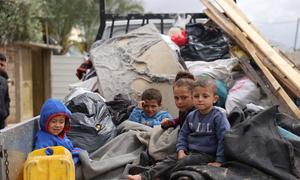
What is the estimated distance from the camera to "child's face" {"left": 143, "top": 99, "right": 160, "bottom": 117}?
4336 millimetres

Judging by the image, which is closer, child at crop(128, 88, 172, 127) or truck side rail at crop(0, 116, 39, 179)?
truck side rail at crop(0, 116, 39, 179)

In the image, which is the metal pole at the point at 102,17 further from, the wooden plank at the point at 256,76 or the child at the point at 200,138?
the child at the point at 200,138

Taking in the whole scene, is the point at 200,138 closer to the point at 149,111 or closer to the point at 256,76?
the point at 149,111

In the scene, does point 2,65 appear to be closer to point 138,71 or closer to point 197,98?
point 138,71

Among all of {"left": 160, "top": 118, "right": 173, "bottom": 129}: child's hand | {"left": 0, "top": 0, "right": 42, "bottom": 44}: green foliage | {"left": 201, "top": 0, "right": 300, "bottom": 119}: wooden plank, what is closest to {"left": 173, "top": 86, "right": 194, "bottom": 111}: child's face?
{"left": 160, "top": 118, "right": 173, "bottom": 129}: child's hand

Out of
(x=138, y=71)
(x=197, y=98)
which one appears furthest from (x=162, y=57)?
(x=197, y=98)

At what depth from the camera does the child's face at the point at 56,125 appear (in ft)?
11.1

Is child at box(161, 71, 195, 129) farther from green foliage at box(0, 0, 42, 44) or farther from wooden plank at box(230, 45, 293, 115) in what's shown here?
green foliage at box(0, 0, 42, 44)

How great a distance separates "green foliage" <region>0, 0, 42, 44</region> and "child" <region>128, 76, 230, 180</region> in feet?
37.5

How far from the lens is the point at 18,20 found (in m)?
14.0

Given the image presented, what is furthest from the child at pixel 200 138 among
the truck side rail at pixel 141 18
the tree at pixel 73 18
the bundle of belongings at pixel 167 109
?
the tree at pixel 73 18

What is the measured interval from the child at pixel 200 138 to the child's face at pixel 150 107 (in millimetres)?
1081

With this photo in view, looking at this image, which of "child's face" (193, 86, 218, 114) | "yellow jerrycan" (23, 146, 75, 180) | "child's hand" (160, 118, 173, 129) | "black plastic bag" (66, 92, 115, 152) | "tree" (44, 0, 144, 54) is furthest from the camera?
"tree" (44, 0, 144, 54)

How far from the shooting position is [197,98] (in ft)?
10.4
